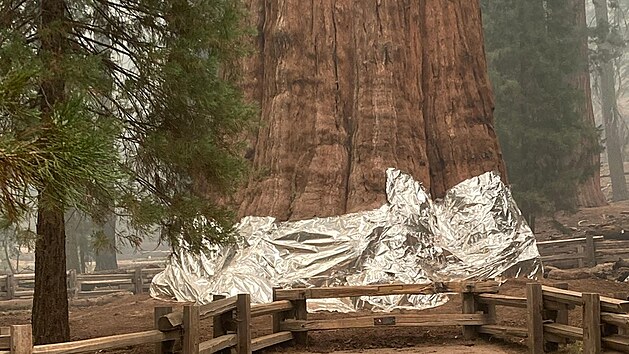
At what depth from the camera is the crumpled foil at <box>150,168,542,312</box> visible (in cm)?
1386

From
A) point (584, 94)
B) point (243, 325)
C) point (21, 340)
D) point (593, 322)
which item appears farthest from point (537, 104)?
point (21, 340)

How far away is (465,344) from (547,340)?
5.21ft

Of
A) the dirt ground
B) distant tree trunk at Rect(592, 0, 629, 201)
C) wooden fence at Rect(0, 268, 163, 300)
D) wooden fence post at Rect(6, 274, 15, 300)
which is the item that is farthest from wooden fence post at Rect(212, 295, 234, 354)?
distant tree trunk at Rect(592, 0, 629, 201)

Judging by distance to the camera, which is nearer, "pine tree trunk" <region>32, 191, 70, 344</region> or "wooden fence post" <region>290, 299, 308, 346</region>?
"pine tree trunk" <region>32, 191, 70, 344</region>

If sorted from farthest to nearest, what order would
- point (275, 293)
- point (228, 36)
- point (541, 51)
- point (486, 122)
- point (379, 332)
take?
point (541, 51), point (486, 122), point (379, 332), point (275, 293), point (228, 36)

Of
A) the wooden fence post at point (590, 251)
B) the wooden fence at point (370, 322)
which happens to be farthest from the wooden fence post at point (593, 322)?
the wooden fence post at point (590, 251)

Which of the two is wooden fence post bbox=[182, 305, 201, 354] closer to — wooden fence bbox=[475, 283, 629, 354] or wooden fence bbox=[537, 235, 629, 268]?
wooden fence bbox=[475, 283, 629, 354]

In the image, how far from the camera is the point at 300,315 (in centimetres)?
1180

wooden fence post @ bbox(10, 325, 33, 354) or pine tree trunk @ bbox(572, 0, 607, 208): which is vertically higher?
pine tree trunk @ bbox(572, 0, 607, 208)

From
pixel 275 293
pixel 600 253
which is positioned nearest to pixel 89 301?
pixel 275 293

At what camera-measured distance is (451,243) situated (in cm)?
1516

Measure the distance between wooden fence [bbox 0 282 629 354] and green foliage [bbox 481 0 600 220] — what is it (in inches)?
528

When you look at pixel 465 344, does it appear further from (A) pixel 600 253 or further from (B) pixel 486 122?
(A) pixel 600 253

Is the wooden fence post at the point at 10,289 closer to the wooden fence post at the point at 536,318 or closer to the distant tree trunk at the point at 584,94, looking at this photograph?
the wooden fence post at the point at 536,318
